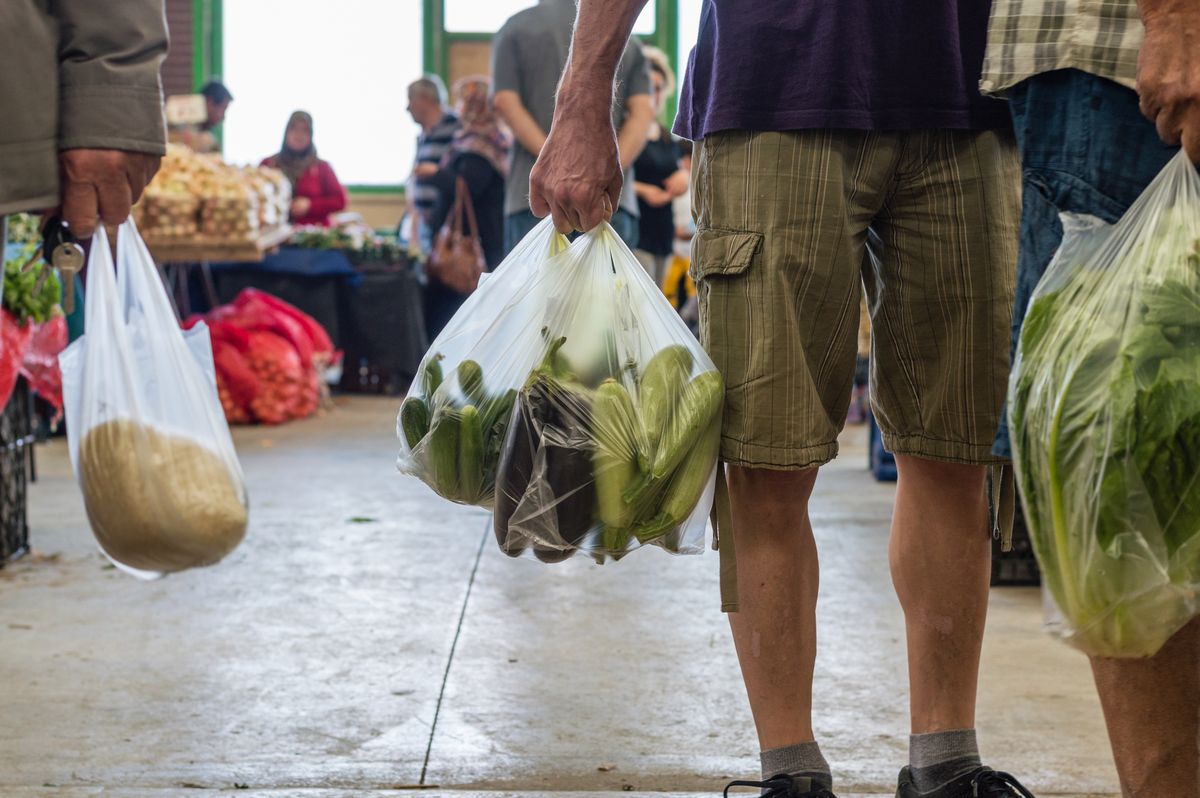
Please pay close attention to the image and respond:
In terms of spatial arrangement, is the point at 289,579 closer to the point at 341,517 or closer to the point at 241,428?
the point at 341,517

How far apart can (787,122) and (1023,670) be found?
1.35 metres

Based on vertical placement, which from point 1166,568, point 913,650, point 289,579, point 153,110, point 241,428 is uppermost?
point 153,110

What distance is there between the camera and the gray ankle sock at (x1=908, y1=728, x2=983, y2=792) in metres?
1.83

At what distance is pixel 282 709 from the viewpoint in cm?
236

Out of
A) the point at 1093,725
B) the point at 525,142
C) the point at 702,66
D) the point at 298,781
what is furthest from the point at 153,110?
the point at 525,142

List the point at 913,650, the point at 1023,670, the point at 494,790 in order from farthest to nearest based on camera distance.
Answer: the point at 1023,670
the point at 494,790
the point at 913,650

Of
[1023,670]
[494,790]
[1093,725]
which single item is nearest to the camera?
[494,790]

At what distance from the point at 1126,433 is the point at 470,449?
2.48ft

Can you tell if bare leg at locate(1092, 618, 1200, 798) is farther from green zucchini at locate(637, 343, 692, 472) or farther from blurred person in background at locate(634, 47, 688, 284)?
blurred person in background at locate(634, 47, 688, 284)

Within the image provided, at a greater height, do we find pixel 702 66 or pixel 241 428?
pixel 702 66

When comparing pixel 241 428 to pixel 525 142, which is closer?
pixel 525 142

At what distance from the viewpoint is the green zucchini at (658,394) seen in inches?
62.8

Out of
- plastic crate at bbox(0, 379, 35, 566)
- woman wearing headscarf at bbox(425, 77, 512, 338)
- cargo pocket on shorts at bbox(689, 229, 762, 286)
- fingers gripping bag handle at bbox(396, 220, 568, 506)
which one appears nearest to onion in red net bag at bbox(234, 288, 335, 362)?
woman wearing headscarf at bbox(425, 77, 512, 338)

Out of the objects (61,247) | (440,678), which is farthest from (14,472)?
(61,247)
